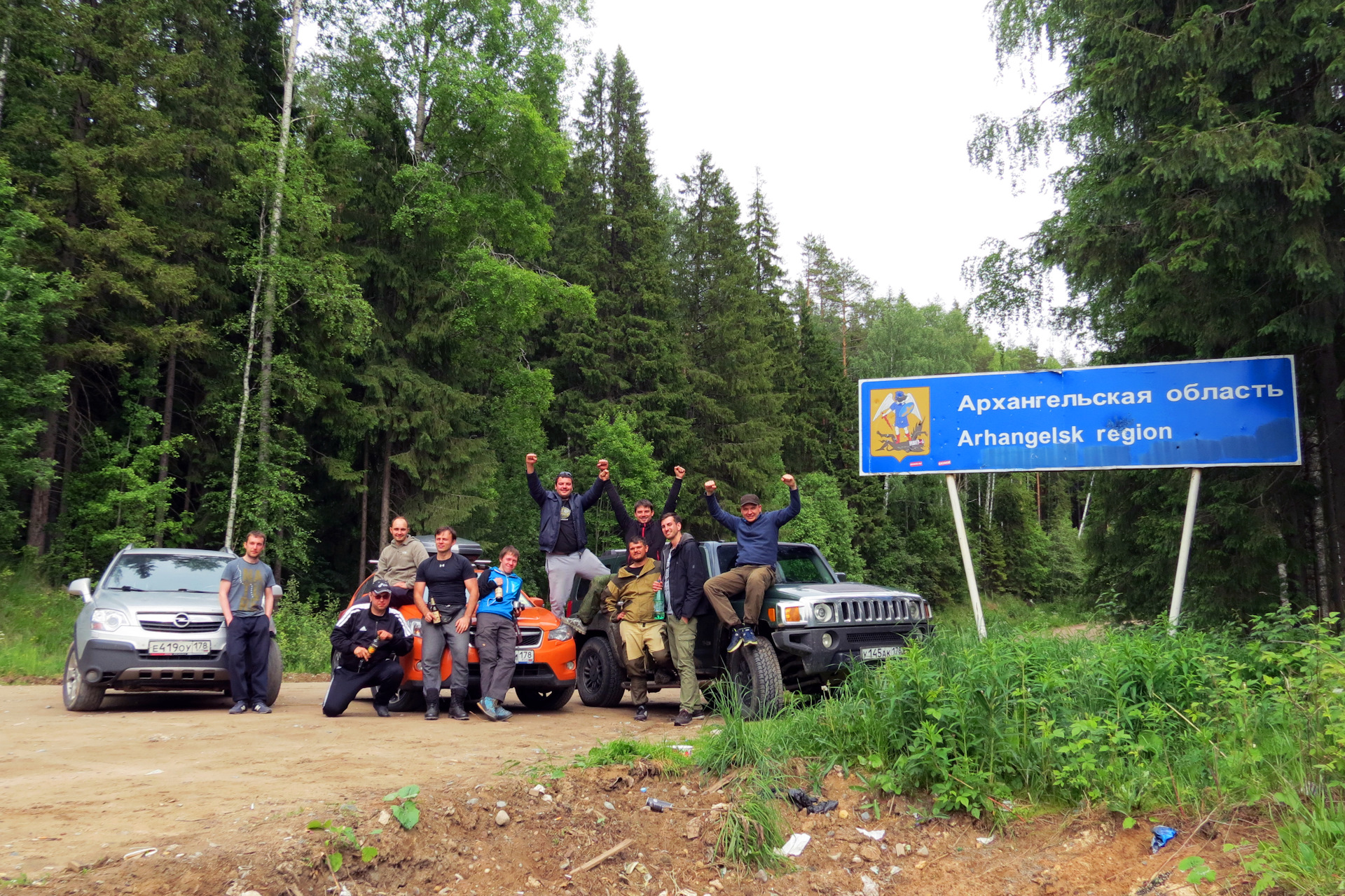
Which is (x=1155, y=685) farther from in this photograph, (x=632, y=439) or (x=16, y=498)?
(x=632, y=439)

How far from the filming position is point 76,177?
1911 cm

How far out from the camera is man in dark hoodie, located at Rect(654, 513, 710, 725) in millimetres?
8914

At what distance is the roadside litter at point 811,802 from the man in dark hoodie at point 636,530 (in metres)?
3.90

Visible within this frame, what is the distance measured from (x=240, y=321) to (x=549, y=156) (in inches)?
389

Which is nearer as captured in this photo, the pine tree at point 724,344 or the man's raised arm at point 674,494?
the man's raised arm at point 674,494

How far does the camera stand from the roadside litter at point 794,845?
208 inches

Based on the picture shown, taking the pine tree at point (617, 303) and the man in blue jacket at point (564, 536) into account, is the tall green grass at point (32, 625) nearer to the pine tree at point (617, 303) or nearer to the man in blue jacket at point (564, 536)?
the man in blue jacket at point (564, 536)

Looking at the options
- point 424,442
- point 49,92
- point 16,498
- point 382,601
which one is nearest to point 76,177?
point 49,92

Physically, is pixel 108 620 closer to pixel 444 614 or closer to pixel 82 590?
pixel 82 590

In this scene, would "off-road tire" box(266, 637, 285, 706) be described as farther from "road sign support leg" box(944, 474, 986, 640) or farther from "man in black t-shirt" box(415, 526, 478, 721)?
"road sign support leg" box(944, 474, 986, 640)

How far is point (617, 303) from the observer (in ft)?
115

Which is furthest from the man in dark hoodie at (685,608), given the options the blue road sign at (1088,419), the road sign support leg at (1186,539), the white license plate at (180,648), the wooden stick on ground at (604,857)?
the road sign support leg at (1186,539)

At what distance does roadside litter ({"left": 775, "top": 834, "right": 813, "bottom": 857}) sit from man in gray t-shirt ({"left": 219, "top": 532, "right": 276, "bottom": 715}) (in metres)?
6.56

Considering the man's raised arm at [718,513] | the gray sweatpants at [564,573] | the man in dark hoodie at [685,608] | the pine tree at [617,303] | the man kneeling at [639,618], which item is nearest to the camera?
the man in dark hoodie at [685,608]
